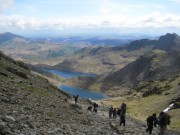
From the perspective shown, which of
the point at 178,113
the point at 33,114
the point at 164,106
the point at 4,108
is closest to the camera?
the point at 4,108

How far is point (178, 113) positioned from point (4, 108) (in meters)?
70.1

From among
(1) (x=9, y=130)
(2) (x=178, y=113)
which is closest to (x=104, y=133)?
(1) (x=9, y=130)

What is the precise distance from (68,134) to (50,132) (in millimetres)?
2347

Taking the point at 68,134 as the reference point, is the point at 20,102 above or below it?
above

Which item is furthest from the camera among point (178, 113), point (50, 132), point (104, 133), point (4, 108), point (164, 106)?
point (164, 106)

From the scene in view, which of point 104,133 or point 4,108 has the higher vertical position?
point 4,108

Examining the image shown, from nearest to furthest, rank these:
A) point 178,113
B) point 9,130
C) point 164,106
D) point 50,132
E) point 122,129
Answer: point 9,130
point 50,132
point 122,129
point 178,113
point 164,106

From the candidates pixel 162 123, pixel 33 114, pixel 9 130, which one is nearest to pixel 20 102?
pixel 33 114

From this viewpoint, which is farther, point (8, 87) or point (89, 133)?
point (8, 87)

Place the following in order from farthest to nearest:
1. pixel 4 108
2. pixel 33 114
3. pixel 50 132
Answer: pixel 33 114
pixel 4 108
pixel 50 132

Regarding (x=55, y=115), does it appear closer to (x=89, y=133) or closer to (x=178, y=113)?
(x=89, y=133)

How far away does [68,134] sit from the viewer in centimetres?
2759

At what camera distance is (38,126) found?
26.3 metres

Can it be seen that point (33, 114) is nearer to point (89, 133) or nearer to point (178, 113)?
point (89, 133)
